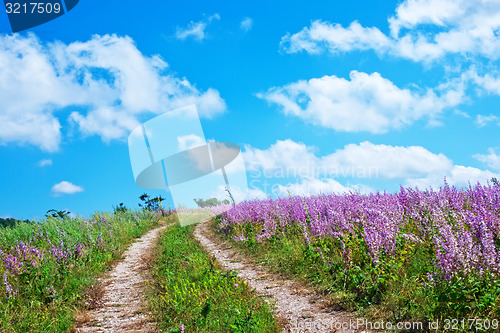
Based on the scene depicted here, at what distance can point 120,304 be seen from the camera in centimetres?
815

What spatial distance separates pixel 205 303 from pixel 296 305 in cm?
172

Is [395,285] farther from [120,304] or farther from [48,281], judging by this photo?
[48,281]

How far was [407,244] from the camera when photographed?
7.16 m

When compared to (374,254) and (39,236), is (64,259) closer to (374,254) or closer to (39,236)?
(39,236)

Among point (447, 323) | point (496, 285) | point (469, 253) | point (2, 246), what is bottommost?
point (447, 323)

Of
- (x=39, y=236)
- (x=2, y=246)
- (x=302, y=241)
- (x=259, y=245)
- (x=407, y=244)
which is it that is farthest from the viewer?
(x=39, y=236)

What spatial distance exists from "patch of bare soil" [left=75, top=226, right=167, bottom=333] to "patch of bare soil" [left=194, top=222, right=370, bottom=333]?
243 cm

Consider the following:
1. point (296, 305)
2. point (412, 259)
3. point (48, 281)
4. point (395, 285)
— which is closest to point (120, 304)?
point (48, 281)

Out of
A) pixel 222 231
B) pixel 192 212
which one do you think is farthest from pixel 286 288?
pixel 192 212

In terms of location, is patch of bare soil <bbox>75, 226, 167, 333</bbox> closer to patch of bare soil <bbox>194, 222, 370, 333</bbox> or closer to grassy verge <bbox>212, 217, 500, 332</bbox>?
patch of bare soil <bbox>194, 222, 370, 333</bbox>

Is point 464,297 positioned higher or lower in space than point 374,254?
lower

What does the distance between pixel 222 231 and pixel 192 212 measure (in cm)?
1296

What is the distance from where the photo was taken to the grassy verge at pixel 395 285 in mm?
4695

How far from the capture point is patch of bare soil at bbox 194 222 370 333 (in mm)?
5594
